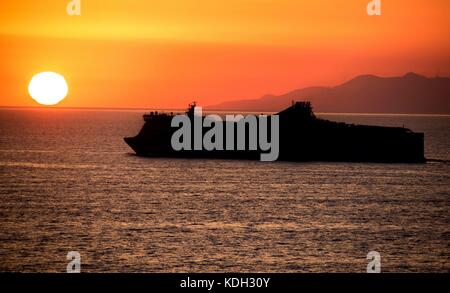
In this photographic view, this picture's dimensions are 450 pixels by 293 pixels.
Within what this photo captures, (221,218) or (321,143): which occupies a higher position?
(321,143)

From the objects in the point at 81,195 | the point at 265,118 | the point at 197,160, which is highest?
the point at 265,118

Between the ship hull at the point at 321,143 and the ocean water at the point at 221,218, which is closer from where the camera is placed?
the ocean water at the point at 221,218

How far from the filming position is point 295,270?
34.3m

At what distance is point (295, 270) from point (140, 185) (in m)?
35.3

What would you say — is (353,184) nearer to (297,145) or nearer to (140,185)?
(140,185)

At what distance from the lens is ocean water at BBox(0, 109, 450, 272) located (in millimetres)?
35812

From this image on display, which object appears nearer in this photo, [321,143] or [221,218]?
[221,218]

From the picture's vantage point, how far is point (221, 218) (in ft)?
159

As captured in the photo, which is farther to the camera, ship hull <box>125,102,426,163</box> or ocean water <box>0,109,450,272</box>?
ship hull <box>125,102,426,163</box>

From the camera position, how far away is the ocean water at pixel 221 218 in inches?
1410

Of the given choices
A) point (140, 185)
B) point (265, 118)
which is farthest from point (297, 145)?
point (140, 185)

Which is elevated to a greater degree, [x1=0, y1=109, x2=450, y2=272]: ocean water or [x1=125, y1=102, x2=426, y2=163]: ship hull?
[x1=125, y1=102, x2=426, y2=163]: ship hull
